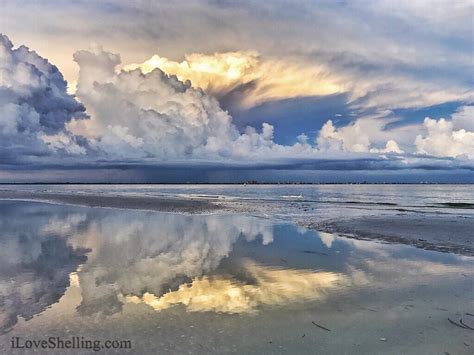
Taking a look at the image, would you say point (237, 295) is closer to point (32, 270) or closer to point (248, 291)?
point (248, 291)

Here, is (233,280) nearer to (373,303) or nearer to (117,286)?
(117,286)

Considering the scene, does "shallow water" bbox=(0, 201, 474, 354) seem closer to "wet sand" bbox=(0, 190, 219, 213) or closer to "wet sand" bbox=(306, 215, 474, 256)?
"wet sand" bbox=(306, 215, 474, 256)

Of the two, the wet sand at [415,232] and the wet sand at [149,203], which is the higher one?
the wet sand at [415,232]

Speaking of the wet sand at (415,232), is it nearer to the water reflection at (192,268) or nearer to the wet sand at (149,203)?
the water reflection at (192,268)

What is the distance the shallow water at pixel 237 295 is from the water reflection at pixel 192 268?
0.06m

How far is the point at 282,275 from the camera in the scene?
14766 millimetres

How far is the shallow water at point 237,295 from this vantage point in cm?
884

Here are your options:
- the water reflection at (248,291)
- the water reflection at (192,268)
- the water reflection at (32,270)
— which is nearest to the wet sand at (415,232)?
the water reflection at (192,268)

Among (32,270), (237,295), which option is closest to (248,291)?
(237,295)

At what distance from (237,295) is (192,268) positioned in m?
4.04

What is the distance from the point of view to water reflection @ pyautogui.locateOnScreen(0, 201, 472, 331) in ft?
37.8

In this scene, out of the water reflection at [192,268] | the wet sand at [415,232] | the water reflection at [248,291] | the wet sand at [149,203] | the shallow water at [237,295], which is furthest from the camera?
the wet sand at [149,203]

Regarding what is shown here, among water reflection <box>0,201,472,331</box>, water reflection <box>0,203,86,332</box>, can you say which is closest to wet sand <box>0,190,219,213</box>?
water reflection <box>0,201,472,331</box>

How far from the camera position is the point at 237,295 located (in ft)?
39.8
